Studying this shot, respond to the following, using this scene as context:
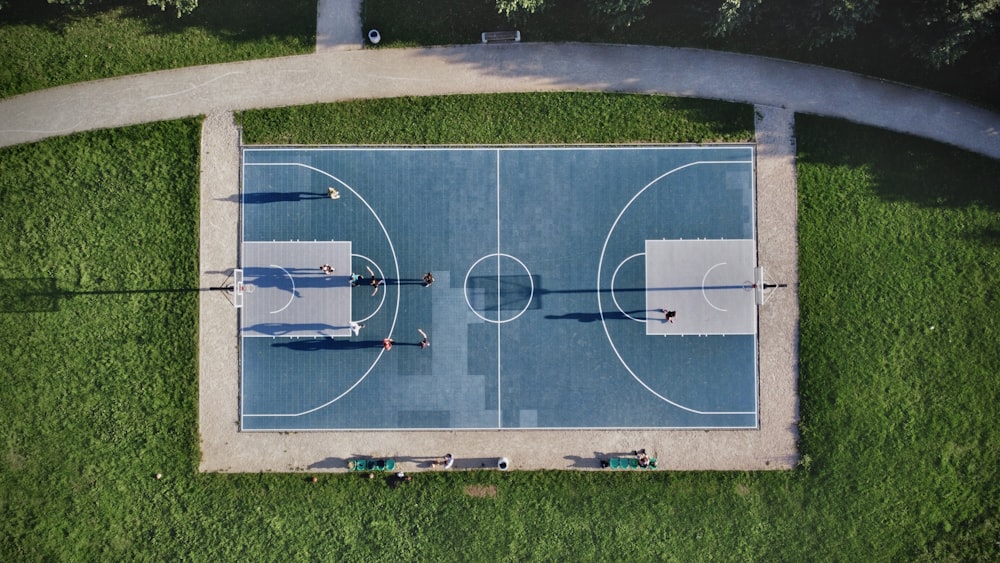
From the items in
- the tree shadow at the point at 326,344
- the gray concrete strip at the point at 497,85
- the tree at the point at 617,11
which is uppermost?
the tree at the point at 617,11

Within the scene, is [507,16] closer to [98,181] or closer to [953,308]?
[98,181]

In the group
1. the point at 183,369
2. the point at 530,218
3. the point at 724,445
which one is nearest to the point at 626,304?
the point at 530,218

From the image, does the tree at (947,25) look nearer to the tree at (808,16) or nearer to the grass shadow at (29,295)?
the tree at (808,16)

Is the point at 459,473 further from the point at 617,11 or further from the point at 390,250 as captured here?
the point at 617,11

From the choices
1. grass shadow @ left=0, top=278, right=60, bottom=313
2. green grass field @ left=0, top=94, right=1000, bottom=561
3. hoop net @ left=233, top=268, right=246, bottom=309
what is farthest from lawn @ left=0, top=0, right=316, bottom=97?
hoop net @ left=233, top=268, right=246, bottom=309

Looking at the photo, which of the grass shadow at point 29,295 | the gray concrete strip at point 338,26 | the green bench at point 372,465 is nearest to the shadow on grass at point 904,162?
the gray concrete strip at point 338,26

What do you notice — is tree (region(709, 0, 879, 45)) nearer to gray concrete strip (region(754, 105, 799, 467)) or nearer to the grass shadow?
gray concrete strip (region(754, 105, 799, 467))
